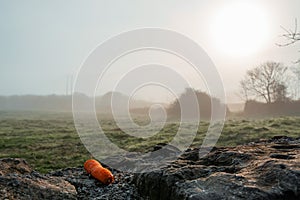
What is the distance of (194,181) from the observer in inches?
167

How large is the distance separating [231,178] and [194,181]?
1.51 ft

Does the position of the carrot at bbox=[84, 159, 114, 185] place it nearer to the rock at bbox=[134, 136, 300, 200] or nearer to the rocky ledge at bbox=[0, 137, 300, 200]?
the rocky ledge at bbox=[0, 137, 300, 200]

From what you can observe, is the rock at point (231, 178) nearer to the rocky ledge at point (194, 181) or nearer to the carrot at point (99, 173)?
the rocky ledge at point (194, 181)

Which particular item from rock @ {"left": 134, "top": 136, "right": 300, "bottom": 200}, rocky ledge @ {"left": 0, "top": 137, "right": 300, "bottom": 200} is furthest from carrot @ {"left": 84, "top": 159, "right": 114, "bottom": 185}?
rock @ {"left": 134, "top": 136, "right": 300, "bottom": 200}

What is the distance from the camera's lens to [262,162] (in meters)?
4.59

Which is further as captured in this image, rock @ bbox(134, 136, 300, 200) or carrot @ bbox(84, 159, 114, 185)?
carrot @ bbox(84, 159, 114, 185)

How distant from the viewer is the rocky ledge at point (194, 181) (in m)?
3.83

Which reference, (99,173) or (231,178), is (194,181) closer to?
(231,178)

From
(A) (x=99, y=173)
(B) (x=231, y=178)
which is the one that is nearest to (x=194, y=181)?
(B) (x=231, y=178)

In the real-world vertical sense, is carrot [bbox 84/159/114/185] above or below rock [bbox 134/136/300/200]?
below

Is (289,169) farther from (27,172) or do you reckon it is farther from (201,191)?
(27,172)

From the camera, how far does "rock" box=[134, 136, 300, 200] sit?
3781mm

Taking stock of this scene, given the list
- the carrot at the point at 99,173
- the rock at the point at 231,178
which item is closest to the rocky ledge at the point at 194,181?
the rock at the point at 231,178

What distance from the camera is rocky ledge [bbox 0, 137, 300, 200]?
3834mm
